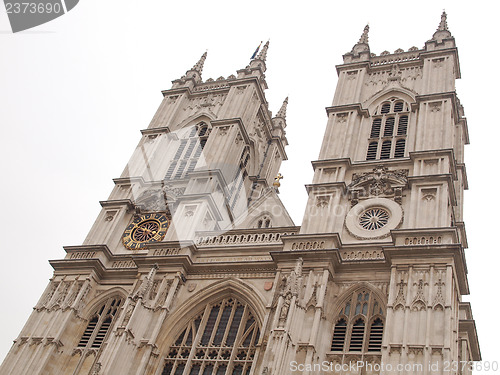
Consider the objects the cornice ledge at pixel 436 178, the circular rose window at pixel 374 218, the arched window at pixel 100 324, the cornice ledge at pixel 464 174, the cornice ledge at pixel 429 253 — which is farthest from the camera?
the cornice ledge at pixel 464 174

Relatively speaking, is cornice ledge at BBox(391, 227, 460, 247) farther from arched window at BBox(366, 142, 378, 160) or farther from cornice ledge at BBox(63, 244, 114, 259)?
cornice ledge at BBox(63, 244, 114, 259)

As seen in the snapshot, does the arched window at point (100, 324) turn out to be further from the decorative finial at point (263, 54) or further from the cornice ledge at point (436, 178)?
the decorative finial at point (263, 54)

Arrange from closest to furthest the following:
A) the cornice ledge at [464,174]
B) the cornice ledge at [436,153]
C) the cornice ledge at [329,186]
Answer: the cornice ledge at [436,153]
the cornice ledge at [329,186]
the cornice ledge at [464,174]

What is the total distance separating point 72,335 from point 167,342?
14.9 ft

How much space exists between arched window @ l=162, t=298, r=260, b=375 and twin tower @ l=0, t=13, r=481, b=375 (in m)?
0.06

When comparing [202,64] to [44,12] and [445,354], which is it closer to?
[44,12]

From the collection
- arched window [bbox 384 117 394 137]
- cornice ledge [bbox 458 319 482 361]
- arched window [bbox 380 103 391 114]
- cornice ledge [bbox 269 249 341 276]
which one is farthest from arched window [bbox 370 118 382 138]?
cornice ledge [bbox 458 319 482 361]

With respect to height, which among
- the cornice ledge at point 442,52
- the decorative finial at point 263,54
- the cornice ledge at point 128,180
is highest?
the decorative finial at point 263,54

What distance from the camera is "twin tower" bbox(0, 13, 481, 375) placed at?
2164 cm

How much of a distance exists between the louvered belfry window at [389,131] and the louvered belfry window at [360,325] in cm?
847

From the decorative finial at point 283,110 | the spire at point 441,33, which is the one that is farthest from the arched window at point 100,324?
the spire at point 441,33

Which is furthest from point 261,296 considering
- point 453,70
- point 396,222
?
point 453,70

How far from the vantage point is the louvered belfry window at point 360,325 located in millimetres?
21641

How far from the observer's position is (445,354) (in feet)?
63.7
